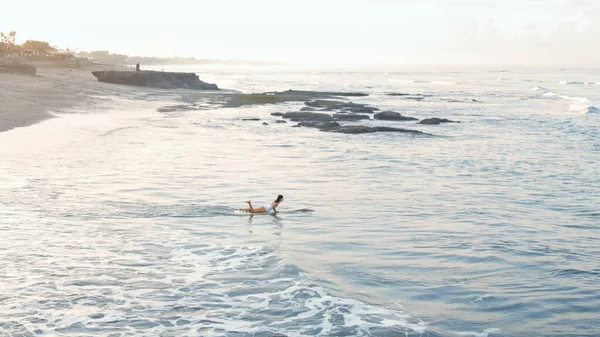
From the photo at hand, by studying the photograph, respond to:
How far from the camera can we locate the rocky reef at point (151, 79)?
3211 inches

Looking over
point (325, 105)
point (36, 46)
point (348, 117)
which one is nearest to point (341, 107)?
point (325, 105)

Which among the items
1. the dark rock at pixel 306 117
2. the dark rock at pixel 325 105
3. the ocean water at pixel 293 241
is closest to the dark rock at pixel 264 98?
the dark rock at pixel 325 105

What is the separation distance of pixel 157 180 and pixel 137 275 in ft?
31.2

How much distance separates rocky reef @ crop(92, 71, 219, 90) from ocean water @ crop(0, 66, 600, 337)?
53.6m

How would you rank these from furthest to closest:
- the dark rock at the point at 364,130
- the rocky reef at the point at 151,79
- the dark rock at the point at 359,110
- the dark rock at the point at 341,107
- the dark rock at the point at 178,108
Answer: the rocky reef at the point at 151,79 < the dark rock at the point at 341,107 < the dark rock at the point at 359,110 < the dark rock at the point at 178,108 < the dark rock at the point at 364,130

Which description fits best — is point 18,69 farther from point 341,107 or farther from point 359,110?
point 359,110

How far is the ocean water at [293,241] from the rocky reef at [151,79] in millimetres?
53601

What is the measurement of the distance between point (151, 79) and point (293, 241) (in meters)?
72.2

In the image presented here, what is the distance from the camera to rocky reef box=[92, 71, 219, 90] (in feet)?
268

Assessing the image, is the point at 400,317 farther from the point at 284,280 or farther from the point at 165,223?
the point at 165,223

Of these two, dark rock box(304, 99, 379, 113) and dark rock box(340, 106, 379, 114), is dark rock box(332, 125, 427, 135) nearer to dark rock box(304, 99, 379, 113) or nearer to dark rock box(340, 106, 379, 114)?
dark rock box(340, 106, 379, 114)

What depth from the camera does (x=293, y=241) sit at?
13.7 metres

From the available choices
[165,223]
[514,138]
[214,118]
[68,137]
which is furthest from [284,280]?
[214,118]

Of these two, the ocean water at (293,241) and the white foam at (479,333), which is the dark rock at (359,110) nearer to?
the ocean water at (293,241)
